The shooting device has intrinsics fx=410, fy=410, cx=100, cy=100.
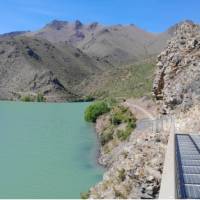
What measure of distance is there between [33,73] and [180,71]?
144 metres

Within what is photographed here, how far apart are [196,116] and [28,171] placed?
15.8 m

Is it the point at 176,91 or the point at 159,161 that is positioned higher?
the point at 176,91

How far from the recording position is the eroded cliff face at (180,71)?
23688mm

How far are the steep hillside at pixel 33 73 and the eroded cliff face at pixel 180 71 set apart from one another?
4310 inches

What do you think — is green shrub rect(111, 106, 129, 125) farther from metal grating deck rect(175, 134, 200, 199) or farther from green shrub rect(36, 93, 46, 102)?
green shrub rect(36, 93, 46, 102)

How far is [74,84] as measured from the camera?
563ft

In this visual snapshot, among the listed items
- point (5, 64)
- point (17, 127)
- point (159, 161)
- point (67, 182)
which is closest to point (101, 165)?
point (67, 182)

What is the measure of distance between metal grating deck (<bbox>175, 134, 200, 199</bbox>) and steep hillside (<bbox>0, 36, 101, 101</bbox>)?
4898 inches

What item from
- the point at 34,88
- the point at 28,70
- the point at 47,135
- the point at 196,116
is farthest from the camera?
the point at 28,70

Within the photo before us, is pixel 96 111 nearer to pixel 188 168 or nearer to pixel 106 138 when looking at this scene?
pixel 106 138

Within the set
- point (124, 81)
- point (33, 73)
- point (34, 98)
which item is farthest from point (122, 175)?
point (33, 73)

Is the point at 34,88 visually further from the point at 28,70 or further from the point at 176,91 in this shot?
the point at 176,91

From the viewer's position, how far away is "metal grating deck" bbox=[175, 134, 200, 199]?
797 cm

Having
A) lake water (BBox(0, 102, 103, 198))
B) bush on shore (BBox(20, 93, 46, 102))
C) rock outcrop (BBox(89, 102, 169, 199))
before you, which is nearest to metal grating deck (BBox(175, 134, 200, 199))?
rock outcrop (BBox(89, 102, 169, 199))
